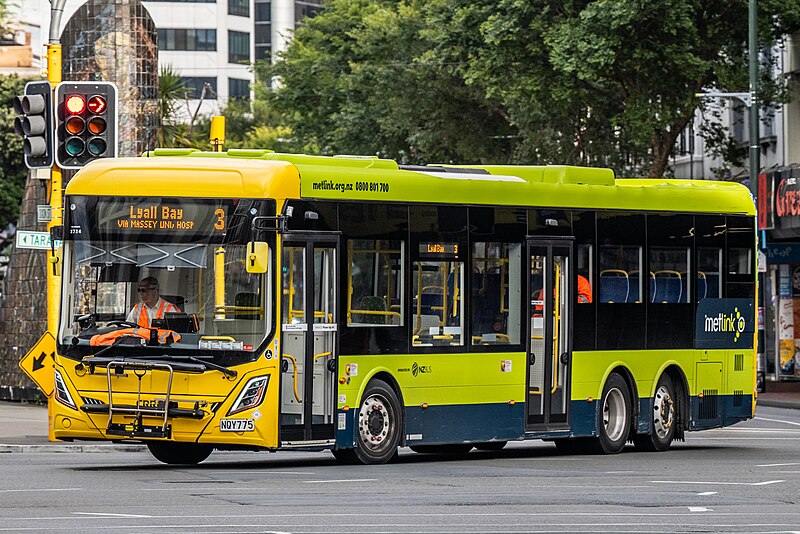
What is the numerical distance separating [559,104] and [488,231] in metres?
22.9

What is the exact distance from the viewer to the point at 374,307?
19.1 metres

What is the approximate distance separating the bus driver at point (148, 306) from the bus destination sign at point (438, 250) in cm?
290

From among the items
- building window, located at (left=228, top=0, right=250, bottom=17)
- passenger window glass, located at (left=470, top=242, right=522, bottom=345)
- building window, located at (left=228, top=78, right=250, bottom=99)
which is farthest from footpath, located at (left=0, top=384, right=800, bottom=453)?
building window, located at (left=228, top=0, right=250, bottom=17)

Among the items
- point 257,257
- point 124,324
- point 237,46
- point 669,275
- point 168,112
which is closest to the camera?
point 257,257

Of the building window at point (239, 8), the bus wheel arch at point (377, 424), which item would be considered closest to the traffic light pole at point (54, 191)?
the bus wheel arch at point (377, 424)

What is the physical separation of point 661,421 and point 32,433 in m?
7.96

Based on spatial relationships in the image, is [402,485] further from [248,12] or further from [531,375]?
[248,12]

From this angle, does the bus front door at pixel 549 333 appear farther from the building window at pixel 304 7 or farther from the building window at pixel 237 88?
the building window at pixel 304 7

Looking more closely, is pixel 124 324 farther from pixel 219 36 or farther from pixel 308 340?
pixel 219 36

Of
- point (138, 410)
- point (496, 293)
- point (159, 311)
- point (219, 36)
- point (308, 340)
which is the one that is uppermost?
point (219, 36)

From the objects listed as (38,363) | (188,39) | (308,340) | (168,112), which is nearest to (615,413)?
(308,340)

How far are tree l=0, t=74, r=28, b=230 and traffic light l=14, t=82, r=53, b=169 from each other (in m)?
45.7

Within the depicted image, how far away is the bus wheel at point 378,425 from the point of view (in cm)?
1894

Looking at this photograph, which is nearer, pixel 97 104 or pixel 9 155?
pixel 97 104
